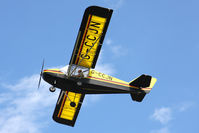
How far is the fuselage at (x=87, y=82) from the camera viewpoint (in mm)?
22078

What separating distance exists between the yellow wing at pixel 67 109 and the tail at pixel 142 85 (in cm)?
405

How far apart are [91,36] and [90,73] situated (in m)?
2.37

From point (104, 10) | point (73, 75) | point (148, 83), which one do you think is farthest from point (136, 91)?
point (104, 10)

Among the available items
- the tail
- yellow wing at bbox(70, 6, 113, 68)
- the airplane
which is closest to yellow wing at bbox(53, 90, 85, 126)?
the airplane

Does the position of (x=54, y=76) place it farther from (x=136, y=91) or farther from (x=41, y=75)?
(x=136, y=91)

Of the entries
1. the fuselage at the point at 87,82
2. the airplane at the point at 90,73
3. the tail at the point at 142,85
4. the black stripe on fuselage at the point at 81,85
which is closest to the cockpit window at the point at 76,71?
the airplane at the point at 90,73

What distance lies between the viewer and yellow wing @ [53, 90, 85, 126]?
83.3 ft

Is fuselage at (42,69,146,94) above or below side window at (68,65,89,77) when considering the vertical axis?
below

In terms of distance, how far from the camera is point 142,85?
23.1 meters

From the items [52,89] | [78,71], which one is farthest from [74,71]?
[52,89]

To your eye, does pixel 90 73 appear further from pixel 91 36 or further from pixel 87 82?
pixel 91 36

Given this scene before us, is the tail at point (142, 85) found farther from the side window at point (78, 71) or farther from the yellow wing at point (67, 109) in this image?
the yellow wing at point (67, 109)

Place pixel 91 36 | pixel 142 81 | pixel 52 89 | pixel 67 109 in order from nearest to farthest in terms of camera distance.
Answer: pixel 91 36, pixel 52 89, pixel 142 81, pixel 67 109

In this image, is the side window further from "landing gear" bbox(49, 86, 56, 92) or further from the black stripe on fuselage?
"landing gear" bbox(49, 86, 56, 92)
